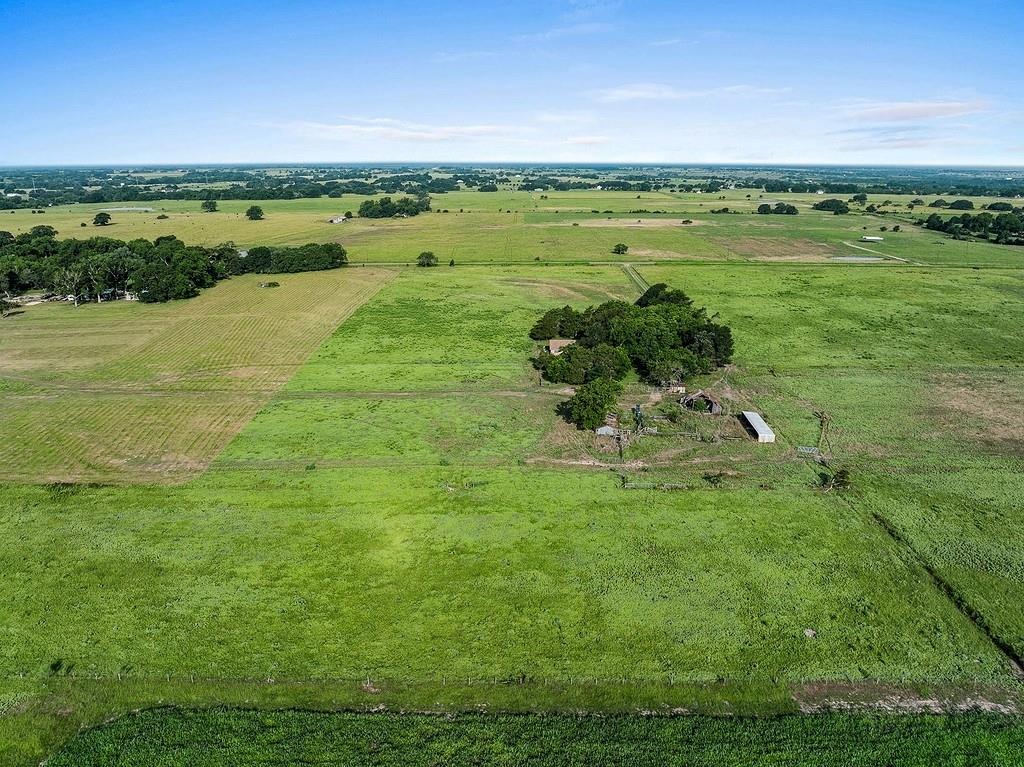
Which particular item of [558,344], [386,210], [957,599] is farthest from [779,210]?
[957,599]

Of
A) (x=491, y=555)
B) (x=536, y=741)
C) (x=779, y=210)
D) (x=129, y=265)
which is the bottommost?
(x=536, y=741)

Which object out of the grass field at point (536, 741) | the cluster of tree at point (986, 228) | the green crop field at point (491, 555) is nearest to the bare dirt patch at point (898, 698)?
the green crop field at point (491, 555)

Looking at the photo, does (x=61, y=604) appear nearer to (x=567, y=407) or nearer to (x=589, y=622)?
(x=589, y=622)

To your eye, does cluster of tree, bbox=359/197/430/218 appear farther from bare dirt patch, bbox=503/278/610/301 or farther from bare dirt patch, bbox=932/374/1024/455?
bare dirt patch, bbox=932/374/1024/455

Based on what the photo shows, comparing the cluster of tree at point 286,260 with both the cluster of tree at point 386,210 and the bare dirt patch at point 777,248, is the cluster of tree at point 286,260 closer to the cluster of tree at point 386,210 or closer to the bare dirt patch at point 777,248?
the cluster of tree at point 386,210

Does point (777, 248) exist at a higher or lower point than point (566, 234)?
lower

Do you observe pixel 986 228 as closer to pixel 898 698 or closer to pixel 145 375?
pixel 898 698
